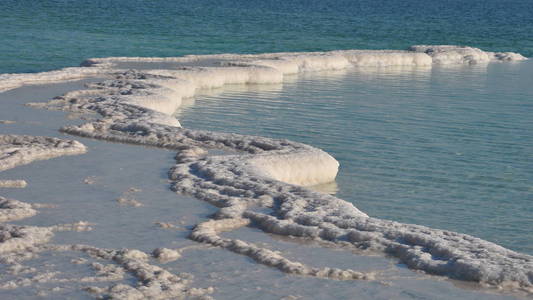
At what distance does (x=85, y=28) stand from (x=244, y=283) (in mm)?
38142

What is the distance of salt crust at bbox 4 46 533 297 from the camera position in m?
7.76

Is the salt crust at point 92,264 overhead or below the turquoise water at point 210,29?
overhead

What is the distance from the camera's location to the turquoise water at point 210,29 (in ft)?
119

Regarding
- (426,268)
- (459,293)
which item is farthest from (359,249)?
(459,293)

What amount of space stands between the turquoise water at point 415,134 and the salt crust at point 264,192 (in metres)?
1.02

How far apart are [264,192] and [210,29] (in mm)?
38779

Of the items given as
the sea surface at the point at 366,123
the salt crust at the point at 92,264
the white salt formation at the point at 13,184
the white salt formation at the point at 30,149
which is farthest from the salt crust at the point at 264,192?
the white salt formation at the point at 13,184

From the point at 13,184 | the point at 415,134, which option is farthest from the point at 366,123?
the point at 13,184

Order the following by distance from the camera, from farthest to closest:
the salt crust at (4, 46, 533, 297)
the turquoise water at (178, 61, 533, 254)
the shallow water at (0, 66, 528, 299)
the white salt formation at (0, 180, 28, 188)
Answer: the turquoise water at (178, 61, 533, 254), the white salt formation at (0, 180, 28, 188), the salt crust at (4, 46, 533, 297), the shallow water at (0, 66, 528, 299)

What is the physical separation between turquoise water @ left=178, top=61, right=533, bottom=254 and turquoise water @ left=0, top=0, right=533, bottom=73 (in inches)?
427

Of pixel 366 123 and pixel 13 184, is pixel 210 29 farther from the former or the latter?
pixel 13 184

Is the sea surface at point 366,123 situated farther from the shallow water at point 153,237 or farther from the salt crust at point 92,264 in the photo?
the salt crust at point 92,264

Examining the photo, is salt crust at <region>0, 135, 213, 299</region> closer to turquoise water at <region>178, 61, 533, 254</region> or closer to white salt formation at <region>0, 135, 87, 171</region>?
white salt formation at <region>0, 135, 87, 171</region>

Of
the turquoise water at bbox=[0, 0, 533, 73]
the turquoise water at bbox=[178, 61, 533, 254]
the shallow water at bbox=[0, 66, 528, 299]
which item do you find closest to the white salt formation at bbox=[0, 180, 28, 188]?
the shallow water at bbox=[0, 66, 528, 299]
